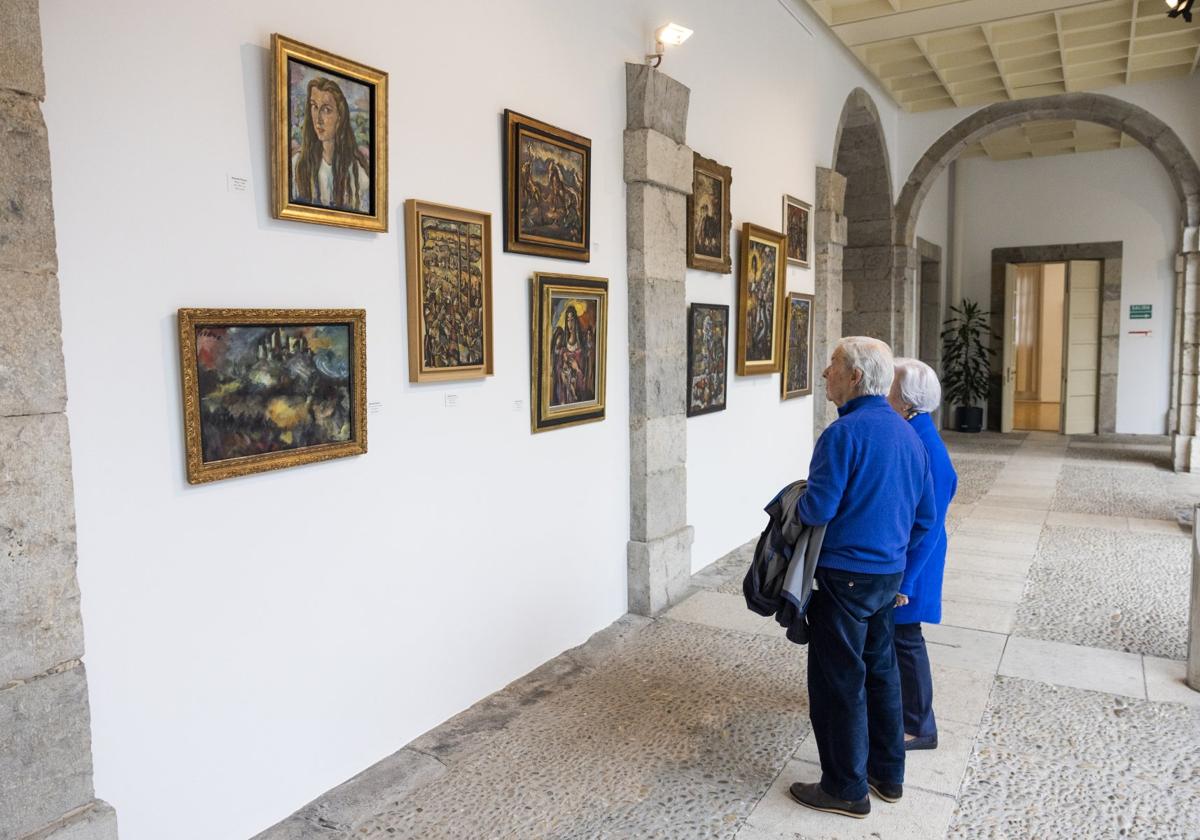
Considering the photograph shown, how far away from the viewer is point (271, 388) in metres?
2.88

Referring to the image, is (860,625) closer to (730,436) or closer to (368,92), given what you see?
(368,92)

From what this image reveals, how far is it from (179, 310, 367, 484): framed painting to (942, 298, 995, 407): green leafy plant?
1329 centimetres

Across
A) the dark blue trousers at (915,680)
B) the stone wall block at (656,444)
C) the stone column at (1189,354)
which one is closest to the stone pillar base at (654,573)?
the stone wall block at (656,444)

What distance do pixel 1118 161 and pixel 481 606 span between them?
13.8m

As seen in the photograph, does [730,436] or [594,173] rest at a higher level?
[594,173]

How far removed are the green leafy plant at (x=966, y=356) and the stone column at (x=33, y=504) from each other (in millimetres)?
14311

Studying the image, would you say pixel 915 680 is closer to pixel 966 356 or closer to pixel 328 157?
pixel 328 157

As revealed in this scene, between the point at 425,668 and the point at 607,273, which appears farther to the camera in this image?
the point at 607,273

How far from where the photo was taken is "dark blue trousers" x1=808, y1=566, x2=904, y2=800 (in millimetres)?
2891

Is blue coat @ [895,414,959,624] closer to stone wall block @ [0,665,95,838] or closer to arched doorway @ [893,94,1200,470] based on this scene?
stone wall block @ [0,665,95,838]

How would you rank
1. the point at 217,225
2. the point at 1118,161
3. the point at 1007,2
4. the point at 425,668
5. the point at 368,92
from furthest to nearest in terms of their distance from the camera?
the point at 1118,161 < the point at 1007,2 < the point at 425,668 < the point at 368,92 < the point at 217,225

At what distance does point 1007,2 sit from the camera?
24.9 ft

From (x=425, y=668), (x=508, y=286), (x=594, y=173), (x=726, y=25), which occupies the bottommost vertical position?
(x=425, y=668)

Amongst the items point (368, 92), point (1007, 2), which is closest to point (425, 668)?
point (368, 92)
